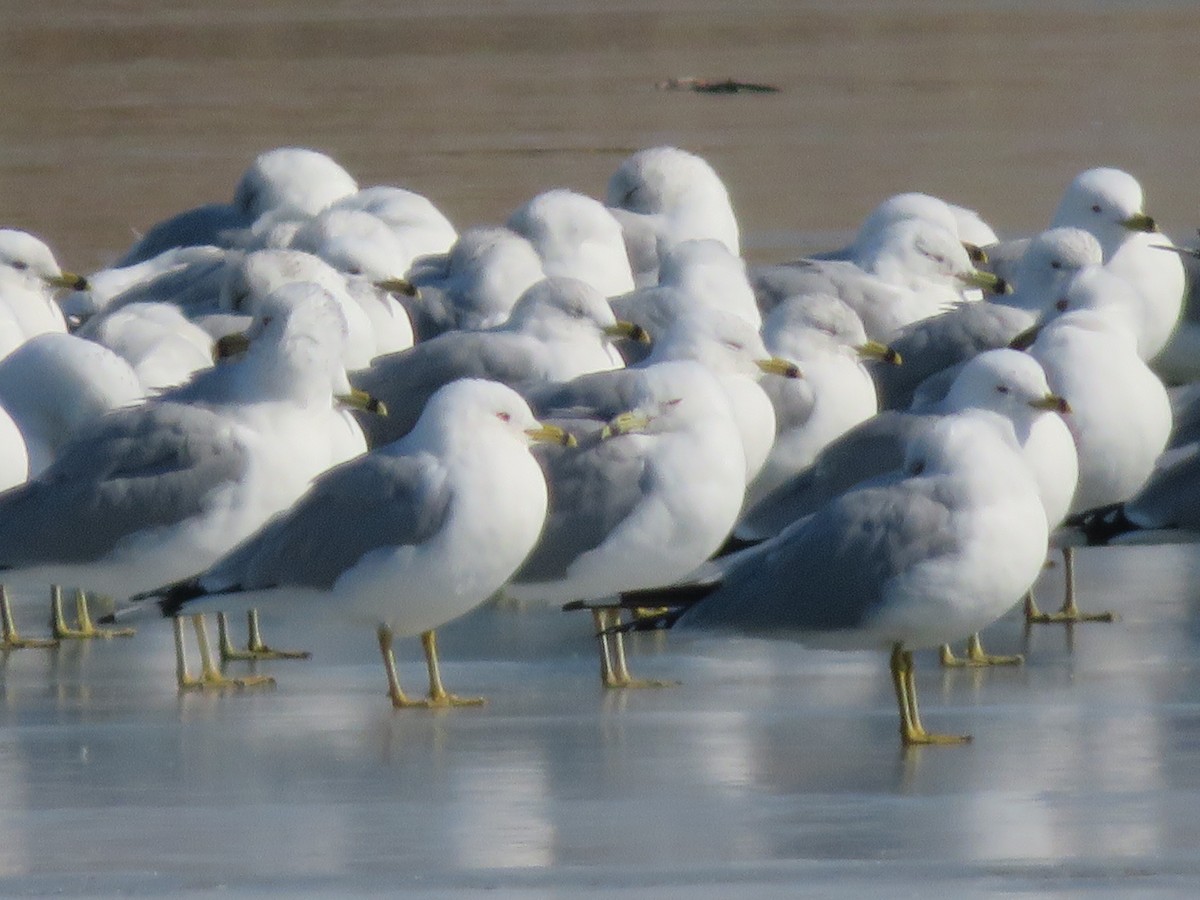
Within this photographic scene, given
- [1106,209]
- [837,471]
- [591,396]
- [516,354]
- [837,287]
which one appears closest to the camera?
[591,396]

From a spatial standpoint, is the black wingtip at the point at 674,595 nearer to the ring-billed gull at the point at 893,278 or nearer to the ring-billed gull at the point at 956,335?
the ring-billed gull at the point at 956,335

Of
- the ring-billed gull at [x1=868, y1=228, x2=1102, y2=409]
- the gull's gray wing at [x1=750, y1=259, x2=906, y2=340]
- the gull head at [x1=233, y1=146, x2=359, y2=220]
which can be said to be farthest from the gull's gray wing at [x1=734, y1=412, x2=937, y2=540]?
the gull head at [x1=233, y1=146, x2=359, y2=220]

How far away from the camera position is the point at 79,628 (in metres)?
10.7

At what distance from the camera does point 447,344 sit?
11.6m

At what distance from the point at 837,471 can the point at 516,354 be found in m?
1.73

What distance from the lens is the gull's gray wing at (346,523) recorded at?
8930mm

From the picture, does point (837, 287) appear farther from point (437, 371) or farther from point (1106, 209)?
point (437, 371)

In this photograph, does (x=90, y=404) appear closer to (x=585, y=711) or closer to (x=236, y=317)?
(x=236, y=317)

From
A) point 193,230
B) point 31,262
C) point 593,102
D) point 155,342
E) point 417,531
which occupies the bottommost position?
point 417,531

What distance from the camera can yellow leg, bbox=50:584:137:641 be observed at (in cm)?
1055

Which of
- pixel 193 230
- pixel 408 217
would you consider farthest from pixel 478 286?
pixel 193 230

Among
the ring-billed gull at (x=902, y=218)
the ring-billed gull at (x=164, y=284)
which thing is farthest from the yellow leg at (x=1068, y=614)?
the ring-billed gull at (x=164, y=284)

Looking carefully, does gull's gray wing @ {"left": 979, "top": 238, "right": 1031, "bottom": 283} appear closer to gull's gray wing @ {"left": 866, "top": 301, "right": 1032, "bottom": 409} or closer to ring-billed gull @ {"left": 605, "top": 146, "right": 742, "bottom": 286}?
ring-billed gull @ {"left": 605, "top": 146, "right": 742, "bottom": 286}

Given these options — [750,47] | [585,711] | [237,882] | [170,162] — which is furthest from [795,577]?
[750,47]
